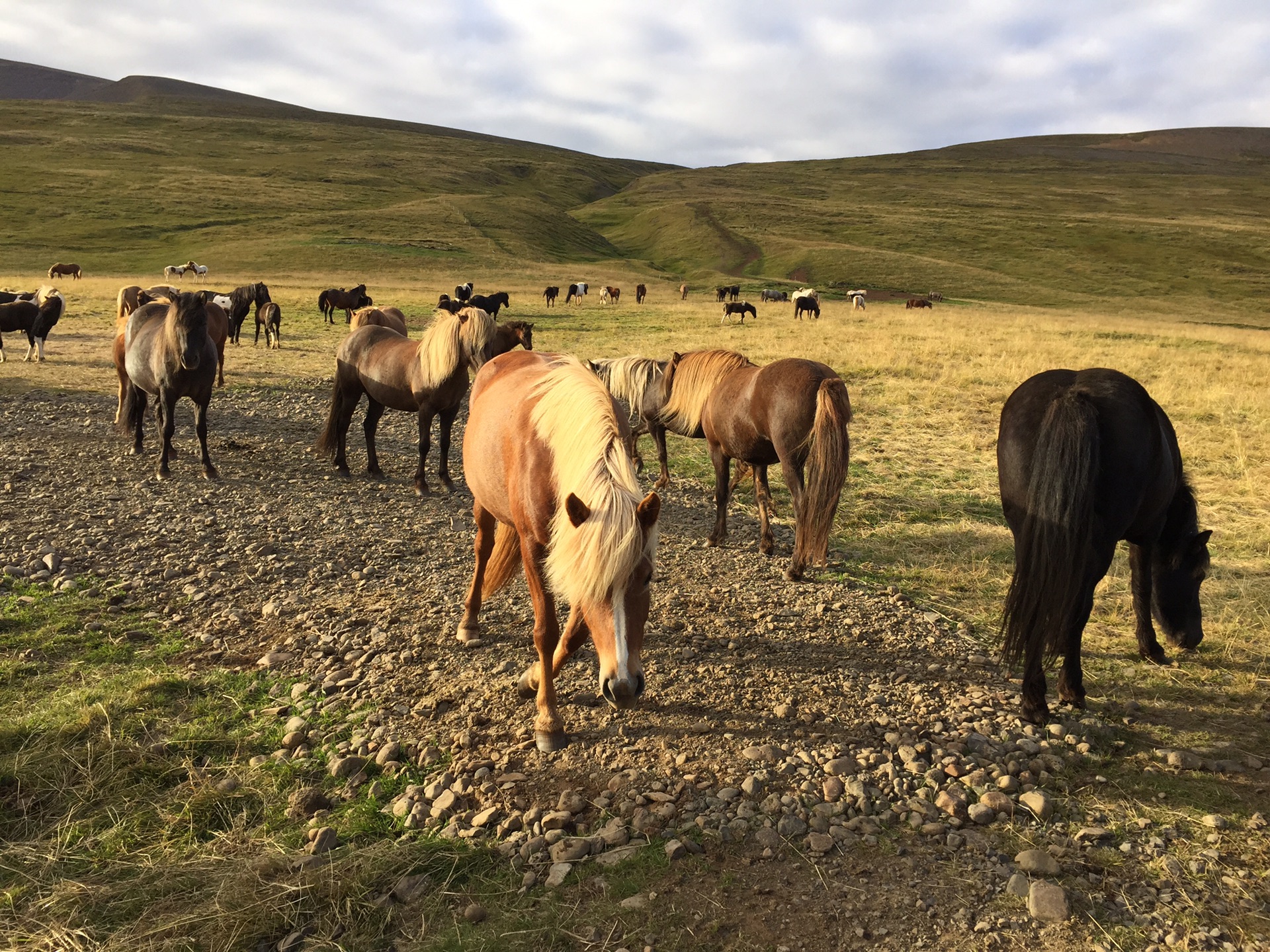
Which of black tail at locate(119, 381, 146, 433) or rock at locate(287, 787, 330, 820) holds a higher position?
black tail at locate(119, 381, 146, 433)

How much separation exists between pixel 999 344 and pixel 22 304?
24737mm

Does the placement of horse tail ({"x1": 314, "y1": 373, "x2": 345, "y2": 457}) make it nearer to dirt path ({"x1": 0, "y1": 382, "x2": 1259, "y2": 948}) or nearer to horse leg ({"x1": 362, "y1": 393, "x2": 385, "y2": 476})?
horse leg ({"x1": 362, "y1": 393, "x2": 385, "y2": 476})

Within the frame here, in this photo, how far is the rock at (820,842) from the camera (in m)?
3.21

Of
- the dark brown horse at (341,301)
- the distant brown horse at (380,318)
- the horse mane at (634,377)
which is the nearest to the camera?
the horse mane at (634,377)

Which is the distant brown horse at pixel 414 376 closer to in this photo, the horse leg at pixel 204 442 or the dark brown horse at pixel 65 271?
the horse leg at pixel 204 442

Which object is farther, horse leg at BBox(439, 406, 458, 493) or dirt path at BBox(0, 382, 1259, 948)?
horse leg at BBox(439, 406, 458, 493)

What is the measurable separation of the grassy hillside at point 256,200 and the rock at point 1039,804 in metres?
50.2

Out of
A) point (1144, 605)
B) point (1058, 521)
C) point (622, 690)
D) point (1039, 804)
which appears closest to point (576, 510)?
point (622, 690)

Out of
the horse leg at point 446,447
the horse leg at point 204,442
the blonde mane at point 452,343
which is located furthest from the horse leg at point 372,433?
the horse leg at point 204,442

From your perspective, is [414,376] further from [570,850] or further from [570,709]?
[570,850]

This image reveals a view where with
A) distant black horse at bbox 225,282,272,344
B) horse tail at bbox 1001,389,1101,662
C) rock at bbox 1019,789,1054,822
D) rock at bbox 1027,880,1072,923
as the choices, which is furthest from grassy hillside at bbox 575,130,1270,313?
rock at bbox 1027,880,1072,923

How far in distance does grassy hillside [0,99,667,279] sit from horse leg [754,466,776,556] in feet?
151

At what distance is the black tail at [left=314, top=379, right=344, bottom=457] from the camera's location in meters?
9.21

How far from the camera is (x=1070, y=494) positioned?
4.05 m
